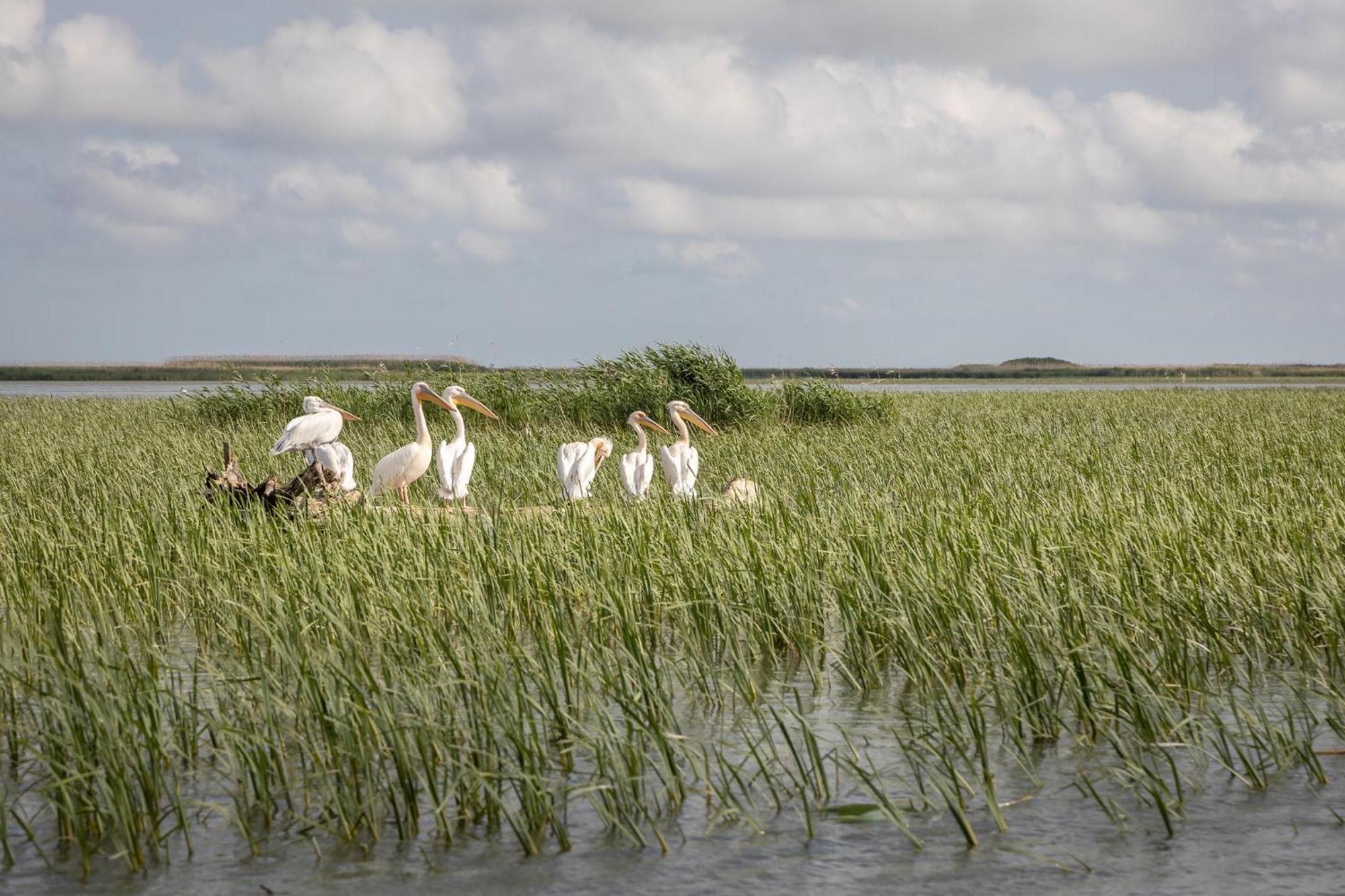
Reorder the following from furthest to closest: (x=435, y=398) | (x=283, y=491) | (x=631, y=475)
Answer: (x=435, y=398)
(x=631, y=475)
(x=283, y=491)

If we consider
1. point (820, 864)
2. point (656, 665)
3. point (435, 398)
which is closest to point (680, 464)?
point (435, 398)

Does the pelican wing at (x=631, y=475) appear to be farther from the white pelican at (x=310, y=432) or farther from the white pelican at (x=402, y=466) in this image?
the white pelican at (x=310, y=432)

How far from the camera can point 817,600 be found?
6.42 meters

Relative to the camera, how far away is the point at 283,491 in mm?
8984

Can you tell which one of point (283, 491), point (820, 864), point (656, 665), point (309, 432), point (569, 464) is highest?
point (309, 432)

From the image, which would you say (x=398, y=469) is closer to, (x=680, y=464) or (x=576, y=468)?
(x=576, y=468)

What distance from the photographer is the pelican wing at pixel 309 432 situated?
34.8ft

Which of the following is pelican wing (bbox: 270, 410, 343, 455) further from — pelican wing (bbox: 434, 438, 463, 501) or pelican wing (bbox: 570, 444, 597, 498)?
pelican wing (bbox: 570, 444, 597, 498)

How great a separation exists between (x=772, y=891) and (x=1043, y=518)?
5268mm

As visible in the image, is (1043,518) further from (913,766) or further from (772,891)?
(772,891)

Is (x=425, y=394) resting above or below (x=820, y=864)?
above

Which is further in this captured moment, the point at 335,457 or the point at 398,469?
the point at 335,457

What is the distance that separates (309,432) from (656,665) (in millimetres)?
6130

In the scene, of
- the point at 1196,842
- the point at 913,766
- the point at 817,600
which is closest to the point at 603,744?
the point at 913,766
